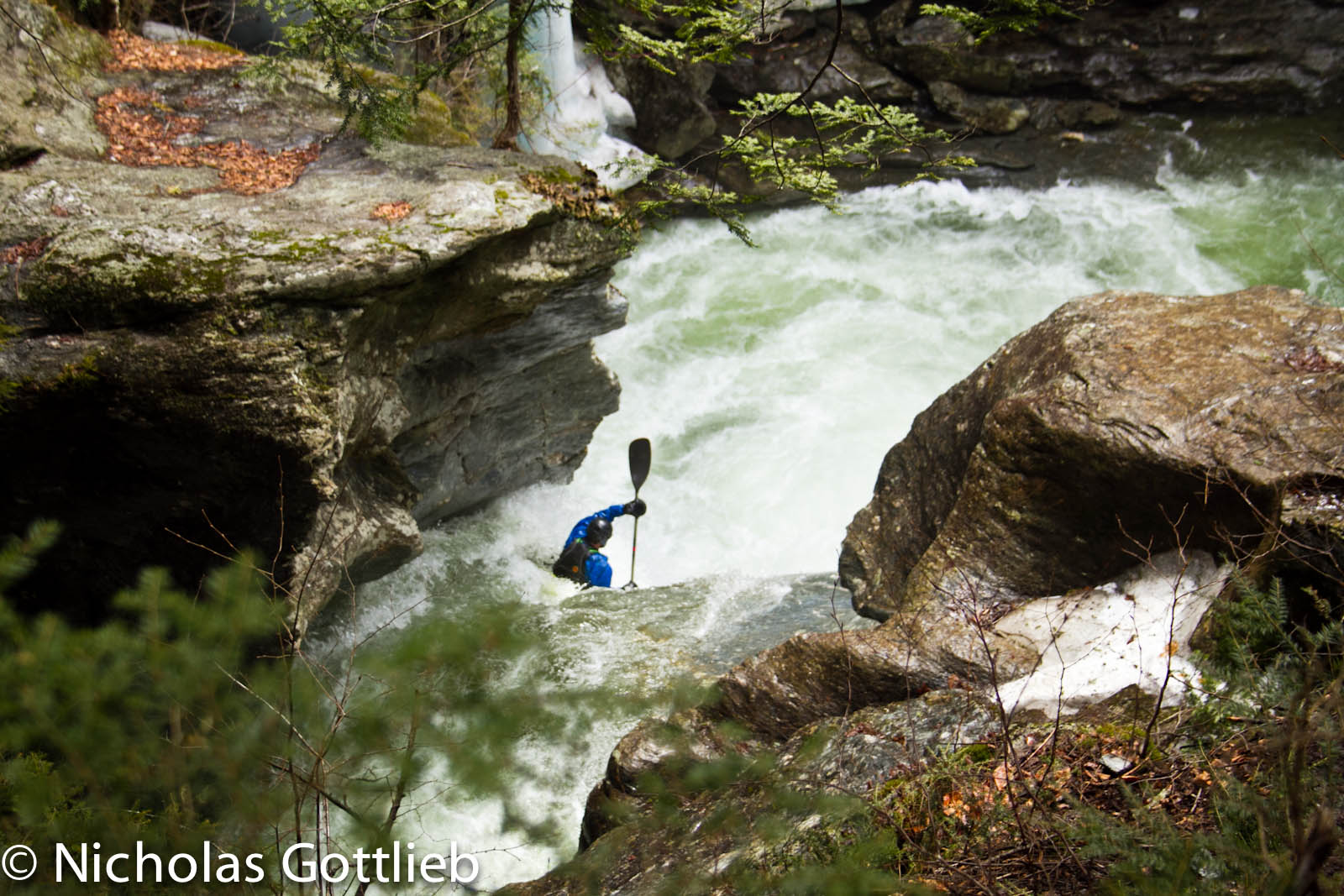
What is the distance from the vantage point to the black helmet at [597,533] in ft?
22.1

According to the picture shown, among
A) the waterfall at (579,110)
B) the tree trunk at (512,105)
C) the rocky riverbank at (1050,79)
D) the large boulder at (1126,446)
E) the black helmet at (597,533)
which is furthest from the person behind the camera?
the rocky riverbank at (1050,79)

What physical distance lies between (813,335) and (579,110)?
4379 millimetres

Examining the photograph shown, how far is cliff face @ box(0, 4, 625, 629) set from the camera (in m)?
3.92

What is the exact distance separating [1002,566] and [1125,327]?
4.44ft

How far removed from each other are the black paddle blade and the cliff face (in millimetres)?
2119

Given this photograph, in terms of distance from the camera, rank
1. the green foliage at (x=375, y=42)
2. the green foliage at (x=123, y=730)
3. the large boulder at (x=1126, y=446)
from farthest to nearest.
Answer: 1. the green foliage at (x=375, y=42)
2. the large boulder at (x=1126, y=446)
3. the green foliage at (x=123, y=730)

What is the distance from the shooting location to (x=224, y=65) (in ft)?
21.0

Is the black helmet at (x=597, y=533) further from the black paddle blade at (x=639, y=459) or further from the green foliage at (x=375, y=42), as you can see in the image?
the green foliage at (x=375, y=42)

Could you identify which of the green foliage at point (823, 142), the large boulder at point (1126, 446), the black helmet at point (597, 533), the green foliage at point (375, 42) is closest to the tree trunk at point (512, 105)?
the green foliage at point (375, 42)

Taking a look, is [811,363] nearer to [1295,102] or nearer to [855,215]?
[855,215]

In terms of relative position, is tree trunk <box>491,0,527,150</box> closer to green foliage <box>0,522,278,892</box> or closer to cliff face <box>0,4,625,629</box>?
cliff face <box>0,4,625,629</box>

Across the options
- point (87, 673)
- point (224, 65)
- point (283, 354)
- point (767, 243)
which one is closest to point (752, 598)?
point (283, 354)

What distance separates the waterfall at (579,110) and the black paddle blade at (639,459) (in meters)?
4.26

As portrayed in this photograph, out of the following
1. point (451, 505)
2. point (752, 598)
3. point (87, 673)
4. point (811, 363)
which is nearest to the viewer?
point (87, 673)
